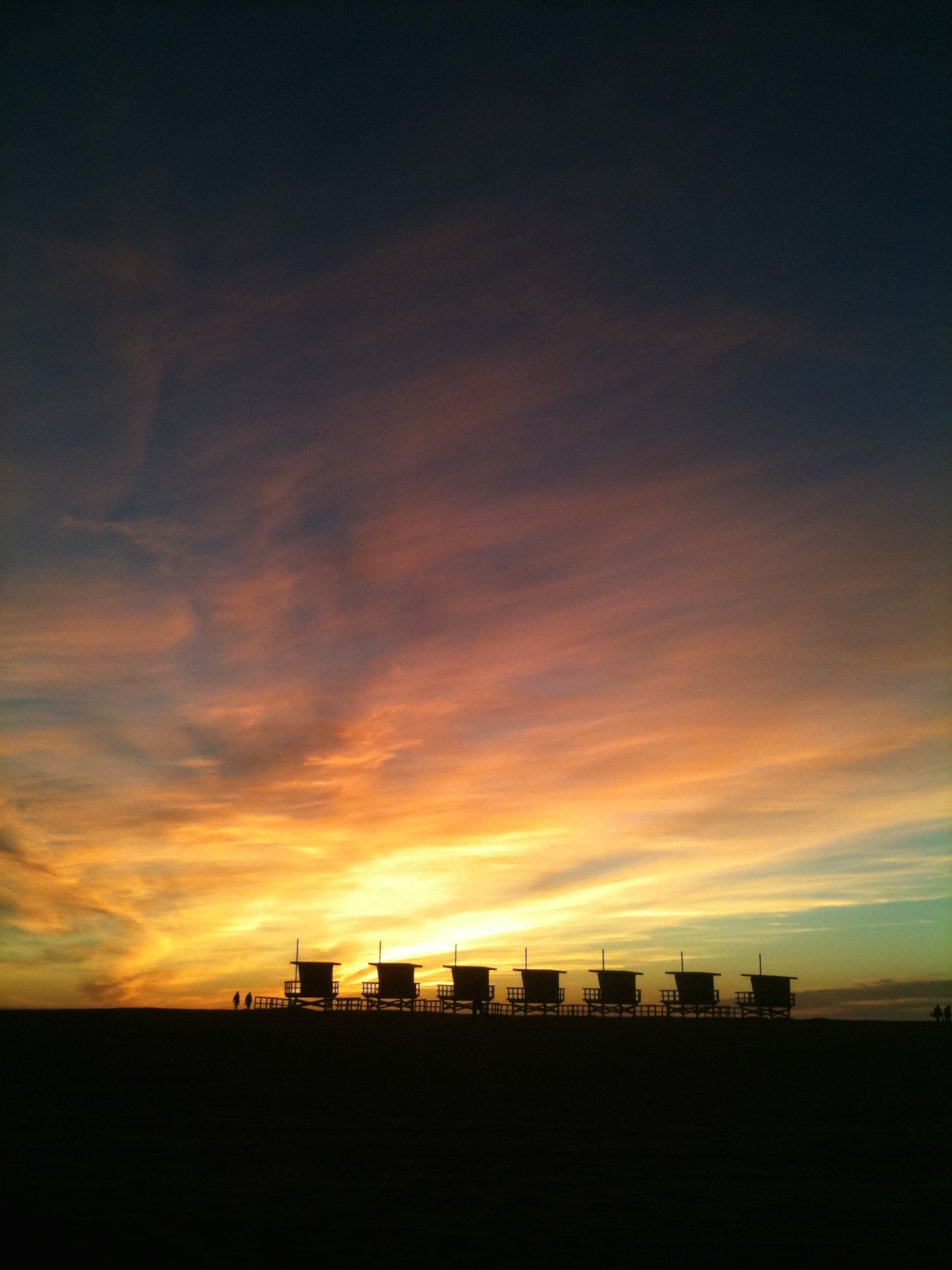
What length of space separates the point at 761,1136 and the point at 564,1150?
14.6ft

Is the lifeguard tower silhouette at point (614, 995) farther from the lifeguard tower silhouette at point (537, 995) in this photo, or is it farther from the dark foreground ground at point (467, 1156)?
the dark foreground ground at point (467, 1156)

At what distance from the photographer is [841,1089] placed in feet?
87.1

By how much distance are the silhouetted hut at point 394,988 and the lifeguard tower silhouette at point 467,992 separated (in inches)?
93.7

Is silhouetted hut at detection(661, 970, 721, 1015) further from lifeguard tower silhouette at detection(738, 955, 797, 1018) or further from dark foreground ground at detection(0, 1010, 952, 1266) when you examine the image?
dark foreground ground at detection(0, 1010, 952, 1266)

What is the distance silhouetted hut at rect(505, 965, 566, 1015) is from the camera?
225 feet

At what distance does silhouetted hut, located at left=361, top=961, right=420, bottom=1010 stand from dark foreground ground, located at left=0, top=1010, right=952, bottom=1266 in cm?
3198

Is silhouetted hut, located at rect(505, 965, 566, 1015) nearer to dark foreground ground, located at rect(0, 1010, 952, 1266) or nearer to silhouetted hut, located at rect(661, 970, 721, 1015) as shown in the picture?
silhouetted hut, located at rect(661, 970, 721, 1015)

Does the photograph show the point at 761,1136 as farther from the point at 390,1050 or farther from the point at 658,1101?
the point at 390,1050

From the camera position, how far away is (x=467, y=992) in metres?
67.8

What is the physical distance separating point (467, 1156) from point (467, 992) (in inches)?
2182

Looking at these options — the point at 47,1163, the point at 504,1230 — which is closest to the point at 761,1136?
the point at 504,1230

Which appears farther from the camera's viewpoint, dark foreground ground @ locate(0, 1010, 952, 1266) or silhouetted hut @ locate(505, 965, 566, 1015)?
silhouetted hut @ locate(505, 965, 566, 1015)

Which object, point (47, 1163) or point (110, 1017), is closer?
point (47, 1163)

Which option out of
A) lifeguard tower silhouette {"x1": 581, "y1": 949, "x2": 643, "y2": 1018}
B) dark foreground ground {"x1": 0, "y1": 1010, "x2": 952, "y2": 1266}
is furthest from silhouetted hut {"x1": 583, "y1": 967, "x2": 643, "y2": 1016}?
dark foreground ground {"x1": 0, "y1": 1010, "x2": 952, "y2": 1266}
